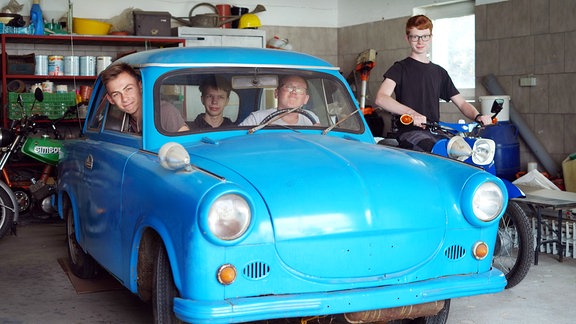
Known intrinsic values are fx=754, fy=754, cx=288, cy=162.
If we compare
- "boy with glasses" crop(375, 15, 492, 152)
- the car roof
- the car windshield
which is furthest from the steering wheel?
"boy with glasses" crop(375, 15, 492, 152)

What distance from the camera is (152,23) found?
32.5 ft

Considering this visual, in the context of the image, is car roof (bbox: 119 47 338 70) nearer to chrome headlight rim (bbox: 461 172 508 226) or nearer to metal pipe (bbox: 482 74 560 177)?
chrome headlight rim (bbox: 461 172 508 226)

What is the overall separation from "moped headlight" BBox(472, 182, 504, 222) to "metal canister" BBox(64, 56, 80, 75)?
7127 millimetres

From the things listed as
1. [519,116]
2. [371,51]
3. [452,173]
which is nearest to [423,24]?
[452,173]

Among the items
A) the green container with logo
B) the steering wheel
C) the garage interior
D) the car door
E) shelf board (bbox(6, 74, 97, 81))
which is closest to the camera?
the car door

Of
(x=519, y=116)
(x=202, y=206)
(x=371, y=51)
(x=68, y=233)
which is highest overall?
(x=371, y=51)

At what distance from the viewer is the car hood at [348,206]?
3059 millimetres

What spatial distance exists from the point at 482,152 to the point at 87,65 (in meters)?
6.61

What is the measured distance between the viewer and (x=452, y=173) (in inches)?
136

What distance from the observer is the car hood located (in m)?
3.06

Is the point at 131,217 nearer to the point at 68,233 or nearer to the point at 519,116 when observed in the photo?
the point at 68,233

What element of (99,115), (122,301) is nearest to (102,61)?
(99,115)

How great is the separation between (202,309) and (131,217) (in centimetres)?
92

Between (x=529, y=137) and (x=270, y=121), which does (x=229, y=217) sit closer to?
(x=270, y=121)
